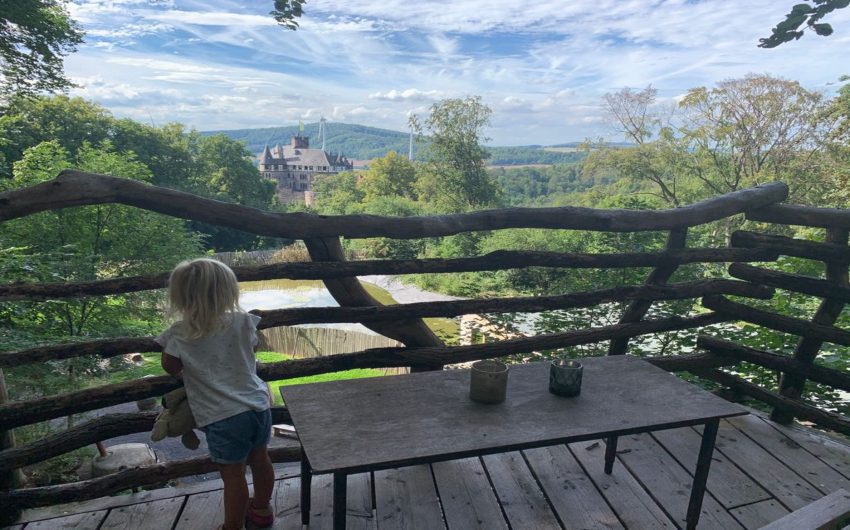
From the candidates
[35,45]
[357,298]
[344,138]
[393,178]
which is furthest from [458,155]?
[344,138]

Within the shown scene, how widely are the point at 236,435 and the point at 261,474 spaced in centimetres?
25

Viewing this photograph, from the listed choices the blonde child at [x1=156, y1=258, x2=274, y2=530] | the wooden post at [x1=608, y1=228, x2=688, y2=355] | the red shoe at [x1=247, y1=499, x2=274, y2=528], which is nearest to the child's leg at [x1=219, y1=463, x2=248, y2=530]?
the blonde child at [x1=156, y1=258, x2=274, y2=530]

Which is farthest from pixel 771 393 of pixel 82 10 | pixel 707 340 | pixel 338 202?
pixel 338 202

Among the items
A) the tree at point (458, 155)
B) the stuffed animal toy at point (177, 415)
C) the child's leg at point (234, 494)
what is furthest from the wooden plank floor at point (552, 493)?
the tree at point (458, 155)

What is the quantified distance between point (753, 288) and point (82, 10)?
24.6m

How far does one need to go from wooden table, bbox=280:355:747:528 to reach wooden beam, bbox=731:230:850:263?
122cm

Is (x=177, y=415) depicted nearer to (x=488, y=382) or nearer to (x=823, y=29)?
(x=488, y=382)

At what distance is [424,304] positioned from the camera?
2.51 metres

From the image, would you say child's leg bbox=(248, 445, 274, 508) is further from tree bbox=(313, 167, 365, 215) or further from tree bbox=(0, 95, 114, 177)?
tree bbox=(313, 167, 365, 215)

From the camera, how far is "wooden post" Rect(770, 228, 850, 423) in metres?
2.81

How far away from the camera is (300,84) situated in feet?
402

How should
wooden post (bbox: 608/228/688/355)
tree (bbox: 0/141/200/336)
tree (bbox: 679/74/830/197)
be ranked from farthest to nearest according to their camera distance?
tree (bbox: 679/74/830/197) < tree (bbox: 0/141/200/336) < wooden post (bbox: 608/228/688/355)

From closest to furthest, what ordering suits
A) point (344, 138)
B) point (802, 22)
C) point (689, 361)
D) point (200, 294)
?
point (200, 294)
point (802, 22)
point (689, 361)
point (344, 138)

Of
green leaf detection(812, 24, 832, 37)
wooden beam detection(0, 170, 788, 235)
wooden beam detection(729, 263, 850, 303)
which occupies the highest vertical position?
green leaf detection(812, 24, 832, 37)
